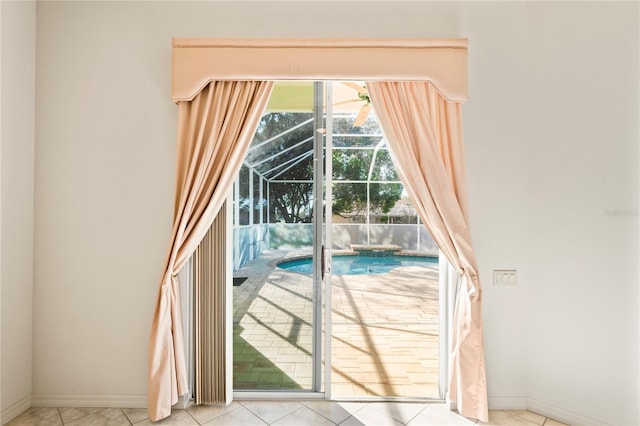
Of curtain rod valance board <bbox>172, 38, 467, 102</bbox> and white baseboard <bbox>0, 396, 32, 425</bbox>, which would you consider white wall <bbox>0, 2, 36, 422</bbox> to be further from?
curtain rod valance board <bbox>172, 38, 467, 102</bbox>

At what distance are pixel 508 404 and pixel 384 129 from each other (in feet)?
6.62

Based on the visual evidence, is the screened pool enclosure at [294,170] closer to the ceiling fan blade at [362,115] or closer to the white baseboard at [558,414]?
the ceiling fan blade at [362,115]

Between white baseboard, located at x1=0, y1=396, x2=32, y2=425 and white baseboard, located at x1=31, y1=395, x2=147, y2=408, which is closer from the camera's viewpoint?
white baseboard, located at x1=0, y1=396, x2=32, y2=425

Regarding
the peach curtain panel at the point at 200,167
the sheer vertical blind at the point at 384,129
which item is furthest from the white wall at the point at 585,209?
the peach curtain panel at the point at 200,167

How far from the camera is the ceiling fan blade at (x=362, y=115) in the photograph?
2297 mm

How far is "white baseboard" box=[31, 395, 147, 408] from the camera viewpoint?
7.07 feet

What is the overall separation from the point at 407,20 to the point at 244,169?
4.94ft

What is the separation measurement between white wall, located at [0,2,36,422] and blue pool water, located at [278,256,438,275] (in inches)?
66.7

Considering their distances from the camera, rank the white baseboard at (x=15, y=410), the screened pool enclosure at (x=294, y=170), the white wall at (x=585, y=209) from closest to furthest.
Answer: the white wall at (x=585, y=209), the white baseboard at (x=15, y=410), the screened pool enclosure at (x=294, y=170)

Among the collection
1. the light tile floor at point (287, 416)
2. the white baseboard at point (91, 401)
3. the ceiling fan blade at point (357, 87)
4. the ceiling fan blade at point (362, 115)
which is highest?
the ceiling fan blade at point (357, 87)

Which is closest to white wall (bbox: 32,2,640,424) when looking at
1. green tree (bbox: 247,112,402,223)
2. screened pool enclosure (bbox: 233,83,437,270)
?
screened pool enclosure (bbox: 233,83,437,270)

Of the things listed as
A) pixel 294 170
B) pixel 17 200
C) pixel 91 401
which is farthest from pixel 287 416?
pixel 17 200

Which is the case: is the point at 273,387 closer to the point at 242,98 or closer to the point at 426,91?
the point at 242,98

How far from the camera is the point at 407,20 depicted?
2.16 meters
